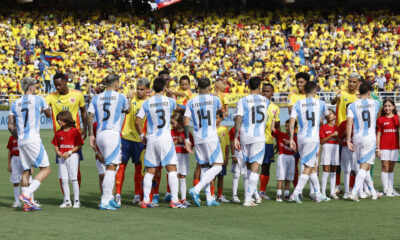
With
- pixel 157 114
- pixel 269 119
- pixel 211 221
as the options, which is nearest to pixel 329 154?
pixel 269 119

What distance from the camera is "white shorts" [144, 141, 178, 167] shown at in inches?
384

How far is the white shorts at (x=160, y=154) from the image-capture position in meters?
9.75

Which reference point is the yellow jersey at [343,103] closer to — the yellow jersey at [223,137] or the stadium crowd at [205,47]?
the yellow jersey at [223,137]

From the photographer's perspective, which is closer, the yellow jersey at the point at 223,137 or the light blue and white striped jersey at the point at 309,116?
the light blue and white striped jersey at the point at 309,116

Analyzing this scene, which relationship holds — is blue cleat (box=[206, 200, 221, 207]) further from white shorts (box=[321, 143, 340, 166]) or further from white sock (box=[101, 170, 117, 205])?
white shorts (box=[321, 143, 340, 166])

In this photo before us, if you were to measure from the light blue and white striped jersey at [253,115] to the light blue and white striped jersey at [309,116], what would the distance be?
454mm

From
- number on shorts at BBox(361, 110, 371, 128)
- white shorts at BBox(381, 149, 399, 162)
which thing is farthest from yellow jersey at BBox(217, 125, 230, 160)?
white shorts at BBox(381, 149, 399, 162)

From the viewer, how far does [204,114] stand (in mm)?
10000

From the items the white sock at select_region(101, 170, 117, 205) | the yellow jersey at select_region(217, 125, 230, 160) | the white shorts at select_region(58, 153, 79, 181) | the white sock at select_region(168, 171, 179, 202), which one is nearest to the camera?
the white sock at select_region(101, 170, 117, 205)

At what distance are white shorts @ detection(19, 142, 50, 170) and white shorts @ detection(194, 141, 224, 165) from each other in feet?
7.00

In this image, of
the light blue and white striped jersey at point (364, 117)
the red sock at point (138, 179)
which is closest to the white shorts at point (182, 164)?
the red sock at point (138, 179)

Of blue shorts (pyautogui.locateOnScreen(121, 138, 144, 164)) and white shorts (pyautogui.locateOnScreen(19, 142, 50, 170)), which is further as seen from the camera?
blue shorts (pyautogui.locateOnScreen(121, 138, 144, 164))

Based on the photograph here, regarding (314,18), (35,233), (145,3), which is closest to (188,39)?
(145,3)

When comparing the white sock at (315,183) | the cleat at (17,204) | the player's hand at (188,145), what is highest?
the player's hand at (188,145)
